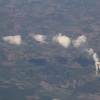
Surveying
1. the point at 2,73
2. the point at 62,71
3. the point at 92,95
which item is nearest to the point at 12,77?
the point at 2,73

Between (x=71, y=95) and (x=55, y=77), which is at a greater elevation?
(x=55, y=77)

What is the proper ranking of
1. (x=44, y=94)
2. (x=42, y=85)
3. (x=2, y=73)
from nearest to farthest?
(x=44, y=94) < (x=42, y=85) < (x=2, y=73)

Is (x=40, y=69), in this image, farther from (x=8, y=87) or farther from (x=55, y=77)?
(x=8, y=87)

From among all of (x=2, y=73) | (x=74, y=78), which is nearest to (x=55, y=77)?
(x=74, y=78)

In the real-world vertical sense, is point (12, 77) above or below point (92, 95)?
above

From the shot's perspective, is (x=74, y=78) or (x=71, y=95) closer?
(x=71, y=95)

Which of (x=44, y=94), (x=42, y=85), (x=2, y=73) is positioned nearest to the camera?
(x=44, y=94)

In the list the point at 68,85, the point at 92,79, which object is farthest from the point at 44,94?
the point at 92,79

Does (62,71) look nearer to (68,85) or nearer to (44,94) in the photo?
(68,85)
